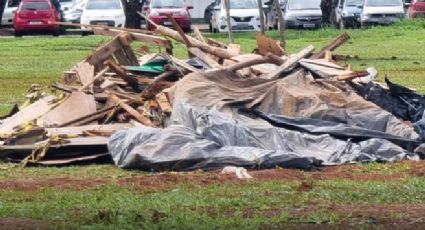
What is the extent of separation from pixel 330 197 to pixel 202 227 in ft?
7.53

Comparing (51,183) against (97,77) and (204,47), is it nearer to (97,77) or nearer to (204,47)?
(97,77)

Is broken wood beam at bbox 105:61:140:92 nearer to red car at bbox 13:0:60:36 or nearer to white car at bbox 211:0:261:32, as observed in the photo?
white car at bbox 211:0:261:32

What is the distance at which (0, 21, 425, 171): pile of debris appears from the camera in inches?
607

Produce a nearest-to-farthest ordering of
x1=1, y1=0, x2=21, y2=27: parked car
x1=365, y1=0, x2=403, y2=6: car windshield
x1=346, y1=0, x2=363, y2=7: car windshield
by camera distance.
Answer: x1=365, y1=0, x2=403, y2=6: car windshield → x1=346, y1=0, x2=363, y2=7: car windshield → x1=1, y1=0, x2=21, y2=27: parked car

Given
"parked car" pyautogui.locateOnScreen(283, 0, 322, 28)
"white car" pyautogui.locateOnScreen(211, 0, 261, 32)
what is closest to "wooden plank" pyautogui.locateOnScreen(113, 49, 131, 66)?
"white car" pyautogui.locateOnScreen(211, 0, 261, 32)

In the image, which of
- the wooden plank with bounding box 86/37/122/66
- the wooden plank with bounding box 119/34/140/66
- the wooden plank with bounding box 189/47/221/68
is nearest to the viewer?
the wooden plank with bounding box 189/47/221/68

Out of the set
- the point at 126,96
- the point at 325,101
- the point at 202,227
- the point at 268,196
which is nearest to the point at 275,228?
the point at 202,227

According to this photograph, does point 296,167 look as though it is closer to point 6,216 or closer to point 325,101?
point 325,101

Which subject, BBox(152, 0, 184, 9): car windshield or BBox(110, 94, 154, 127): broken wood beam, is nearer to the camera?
BBox(110, 94, 154, 127): broken wood beam

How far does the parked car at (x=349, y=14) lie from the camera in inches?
2226

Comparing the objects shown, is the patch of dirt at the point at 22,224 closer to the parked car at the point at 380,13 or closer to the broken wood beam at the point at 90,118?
the broken wood beam at the point at 90,118

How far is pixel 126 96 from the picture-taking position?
59.1ft

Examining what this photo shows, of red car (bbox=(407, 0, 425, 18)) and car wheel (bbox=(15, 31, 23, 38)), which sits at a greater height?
car wheel (bbox=(15, 31, 23, 38))

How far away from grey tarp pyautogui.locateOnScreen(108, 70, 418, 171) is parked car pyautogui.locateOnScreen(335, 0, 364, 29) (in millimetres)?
38881
